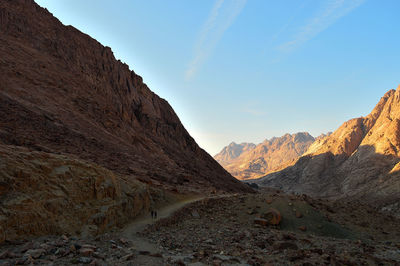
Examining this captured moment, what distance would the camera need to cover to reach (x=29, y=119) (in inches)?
885

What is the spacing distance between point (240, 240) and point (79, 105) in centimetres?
3020

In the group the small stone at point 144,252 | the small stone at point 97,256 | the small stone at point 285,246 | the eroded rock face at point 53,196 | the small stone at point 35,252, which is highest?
the eroded rock face at point 53,196

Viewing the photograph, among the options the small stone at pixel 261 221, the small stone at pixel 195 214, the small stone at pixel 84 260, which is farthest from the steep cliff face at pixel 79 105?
the small stone at pixel 84 260

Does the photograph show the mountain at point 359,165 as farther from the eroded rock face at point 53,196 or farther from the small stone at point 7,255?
the small stone at point 7,255

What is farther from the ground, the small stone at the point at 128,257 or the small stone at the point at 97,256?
the small stone at the point at 97,256

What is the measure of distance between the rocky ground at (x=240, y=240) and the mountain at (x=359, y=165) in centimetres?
2774

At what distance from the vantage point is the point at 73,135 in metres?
24.8

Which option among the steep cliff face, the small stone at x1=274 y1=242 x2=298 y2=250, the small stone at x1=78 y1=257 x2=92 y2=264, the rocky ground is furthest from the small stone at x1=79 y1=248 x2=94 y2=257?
the steep cliff face

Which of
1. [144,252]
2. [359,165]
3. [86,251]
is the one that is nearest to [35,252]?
[86,251]

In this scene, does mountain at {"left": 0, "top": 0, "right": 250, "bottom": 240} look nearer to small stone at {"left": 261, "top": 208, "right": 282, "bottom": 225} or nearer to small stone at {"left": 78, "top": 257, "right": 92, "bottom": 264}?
small stone at {"left": 78, "top": 257, "right": 92, "bottom": 264}

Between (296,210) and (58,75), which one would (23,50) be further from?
(296,210)

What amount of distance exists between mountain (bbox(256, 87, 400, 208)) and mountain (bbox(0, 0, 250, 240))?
32.8 m

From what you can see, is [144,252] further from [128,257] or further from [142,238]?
[142,238]

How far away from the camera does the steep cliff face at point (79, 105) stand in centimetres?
2280
